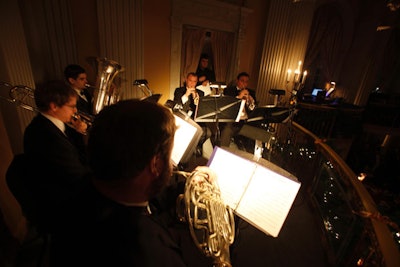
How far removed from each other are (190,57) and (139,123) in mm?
4537

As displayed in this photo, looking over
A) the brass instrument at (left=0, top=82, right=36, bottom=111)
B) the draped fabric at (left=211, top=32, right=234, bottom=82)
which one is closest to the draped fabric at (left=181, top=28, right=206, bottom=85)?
the draped fabric at (left=211, top=32, right=234, bottom=82)

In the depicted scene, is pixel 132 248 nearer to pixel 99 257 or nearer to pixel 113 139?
pixel 99 257

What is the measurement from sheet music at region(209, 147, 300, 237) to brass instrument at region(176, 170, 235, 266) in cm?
15

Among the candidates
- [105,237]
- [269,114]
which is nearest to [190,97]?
[269,114]

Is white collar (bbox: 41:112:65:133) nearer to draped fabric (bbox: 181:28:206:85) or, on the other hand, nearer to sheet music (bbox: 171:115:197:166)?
sheet music (bbox: 171:115:197:166)

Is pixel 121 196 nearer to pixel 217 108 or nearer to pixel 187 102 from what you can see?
pixel 217 108

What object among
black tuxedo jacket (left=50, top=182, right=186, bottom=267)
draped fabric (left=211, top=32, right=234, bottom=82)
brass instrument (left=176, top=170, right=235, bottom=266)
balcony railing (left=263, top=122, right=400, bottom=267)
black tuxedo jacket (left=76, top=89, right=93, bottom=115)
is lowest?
balcony railing (left=263, top=122, right=400, bottom=267)

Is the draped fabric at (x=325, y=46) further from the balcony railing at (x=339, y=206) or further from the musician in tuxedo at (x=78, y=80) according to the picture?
the musician in tuxedo at (x=78, y=80)

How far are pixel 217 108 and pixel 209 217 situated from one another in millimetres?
1779

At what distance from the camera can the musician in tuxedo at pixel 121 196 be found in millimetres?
663

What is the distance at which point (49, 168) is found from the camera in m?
1.36

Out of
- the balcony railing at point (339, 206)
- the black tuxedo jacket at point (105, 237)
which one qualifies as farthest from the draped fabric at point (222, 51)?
the black tuxedo jacket at point (105, 237)

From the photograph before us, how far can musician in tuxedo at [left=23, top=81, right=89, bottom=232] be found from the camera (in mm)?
1294


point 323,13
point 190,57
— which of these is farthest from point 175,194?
point 323,13
